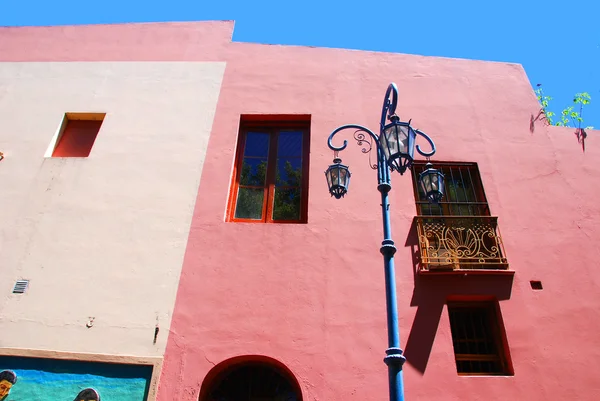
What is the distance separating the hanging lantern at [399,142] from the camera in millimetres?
4582

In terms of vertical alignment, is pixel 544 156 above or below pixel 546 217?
above

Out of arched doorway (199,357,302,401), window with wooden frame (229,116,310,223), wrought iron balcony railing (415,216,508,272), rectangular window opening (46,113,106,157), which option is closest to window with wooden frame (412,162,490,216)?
wrought iron balcony railing (415,216,508,272)

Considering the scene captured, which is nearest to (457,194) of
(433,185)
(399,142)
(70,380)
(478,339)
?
(478,339)

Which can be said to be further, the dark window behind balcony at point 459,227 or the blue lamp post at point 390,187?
the dark window behind balcony at point 459,227

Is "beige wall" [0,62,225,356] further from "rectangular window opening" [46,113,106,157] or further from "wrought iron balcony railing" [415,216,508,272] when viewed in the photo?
"wrought iron balcony railing" [415,216,508,272]

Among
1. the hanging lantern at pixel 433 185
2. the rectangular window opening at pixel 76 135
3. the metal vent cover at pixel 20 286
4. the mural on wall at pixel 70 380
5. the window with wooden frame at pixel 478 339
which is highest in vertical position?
the rectangular window opening at pixel 76 135

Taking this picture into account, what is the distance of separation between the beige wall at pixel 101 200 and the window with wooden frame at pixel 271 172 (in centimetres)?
73

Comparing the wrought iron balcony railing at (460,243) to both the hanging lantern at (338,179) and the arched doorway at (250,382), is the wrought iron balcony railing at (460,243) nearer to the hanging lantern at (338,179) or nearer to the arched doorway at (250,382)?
the hanging lantern at (338,179)

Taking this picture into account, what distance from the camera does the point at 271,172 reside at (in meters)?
8.02

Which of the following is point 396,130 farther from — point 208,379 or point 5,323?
point 5,323

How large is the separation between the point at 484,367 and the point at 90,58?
9.20 m

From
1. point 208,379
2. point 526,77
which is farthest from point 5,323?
point 526,77

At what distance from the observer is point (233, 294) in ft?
21.4

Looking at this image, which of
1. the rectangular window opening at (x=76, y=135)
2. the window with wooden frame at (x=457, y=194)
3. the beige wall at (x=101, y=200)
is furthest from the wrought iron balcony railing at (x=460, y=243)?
the rectangular window opening at (x=76, y=135)
